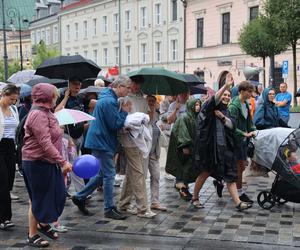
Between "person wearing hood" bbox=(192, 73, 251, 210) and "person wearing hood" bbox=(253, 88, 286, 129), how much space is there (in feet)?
7.87

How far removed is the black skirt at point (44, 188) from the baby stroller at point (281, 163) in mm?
2963

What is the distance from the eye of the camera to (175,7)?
50688mm

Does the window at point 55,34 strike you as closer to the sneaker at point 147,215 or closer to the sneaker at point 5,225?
the sneaker at point 147,215

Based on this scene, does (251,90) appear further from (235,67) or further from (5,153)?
(235,67)

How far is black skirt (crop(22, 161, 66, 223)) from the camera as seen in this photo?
5609mm

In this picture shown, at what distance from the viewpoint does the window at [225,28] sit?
43875mm

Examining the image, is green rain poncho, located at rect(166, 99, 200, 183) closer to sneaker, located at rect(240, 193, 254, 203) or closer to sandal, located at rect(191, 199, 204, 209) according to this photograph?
sandal, located at rect(191, 199, 204, 209)

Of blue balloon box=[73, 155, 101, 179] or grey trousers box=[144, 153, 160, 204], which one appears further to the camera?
grey trousers box=[144, 153, 160, 204]

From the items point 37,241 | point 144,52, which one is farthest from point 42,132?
point 144,52

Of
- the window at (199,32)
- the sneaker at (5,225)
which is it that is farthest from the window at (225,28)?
the sneaker at (5,225)

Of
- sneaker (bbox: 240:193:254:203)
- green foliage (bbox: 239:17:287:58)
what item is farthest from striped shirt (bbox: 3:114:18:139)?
green foliage (bbox: 239:17:287:58)

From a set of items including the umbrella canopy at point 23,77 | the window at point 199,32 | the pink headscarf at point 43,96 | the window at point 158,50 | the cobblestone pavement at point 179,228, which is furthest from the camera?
the window at point 158,50

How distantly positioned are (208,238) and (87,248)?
1.34 meters

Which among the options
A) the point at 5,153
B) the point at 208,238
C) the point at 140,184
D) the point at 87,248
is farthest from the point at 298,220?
the point at 5,153
